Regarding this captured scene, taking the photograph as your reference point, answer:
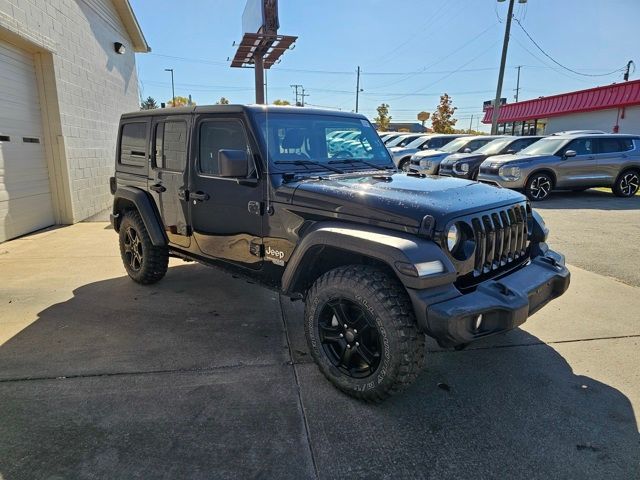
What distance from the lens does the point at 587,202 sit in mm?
10680

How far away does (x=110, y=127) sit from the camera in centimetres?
1090

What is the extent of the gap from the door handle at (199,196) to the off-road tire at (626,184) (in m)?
11.2

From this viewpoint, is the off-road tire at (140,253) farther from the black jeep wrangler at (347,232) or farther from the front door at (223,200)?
the front door at (223,200)

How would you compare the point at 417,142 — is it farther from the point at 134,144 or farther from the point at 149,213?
the point at 149,213

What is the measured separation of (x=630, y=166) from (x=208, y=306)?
451 inches

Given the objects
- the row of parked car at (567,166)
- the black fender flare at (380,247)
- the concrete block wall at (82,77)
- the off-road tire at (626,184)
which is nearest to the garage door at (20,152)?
the concrete block wall at (82,77)

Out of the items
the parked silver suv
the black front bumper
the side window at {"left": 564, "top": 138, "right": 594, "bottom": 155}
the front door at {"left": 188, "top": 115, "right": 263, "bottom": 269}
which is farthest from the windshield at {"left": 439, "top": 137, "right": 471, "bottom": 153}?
the black front bumper

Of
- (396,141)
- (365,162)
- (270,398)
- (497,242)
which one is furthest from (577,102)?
(270,398)

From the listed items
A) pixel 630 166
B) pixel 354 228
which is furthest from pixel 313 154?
pixel 630 166

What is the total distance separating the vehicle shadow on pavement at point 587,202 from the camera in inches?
391

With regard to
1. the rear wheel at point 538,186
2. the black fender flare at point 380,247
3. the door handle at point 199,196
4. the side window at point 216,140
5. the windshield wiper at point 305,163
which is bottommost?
the rear wheel at point 538,186

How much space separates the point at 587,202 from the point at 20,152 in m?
12.0

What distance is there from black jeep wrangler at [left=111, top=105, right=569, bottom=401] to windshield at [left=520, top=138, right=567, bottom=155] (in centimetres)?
840

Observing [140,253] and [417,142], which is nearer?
[140,253]
